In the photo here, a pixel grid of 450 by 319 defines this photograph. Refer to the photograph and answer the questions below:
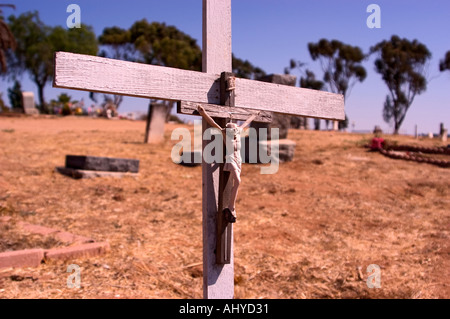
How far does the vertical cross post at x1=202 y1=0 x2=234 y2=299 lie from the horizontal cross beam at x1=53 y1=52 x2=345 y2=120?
0.16 m

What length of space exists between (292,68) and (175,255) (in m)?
32.8

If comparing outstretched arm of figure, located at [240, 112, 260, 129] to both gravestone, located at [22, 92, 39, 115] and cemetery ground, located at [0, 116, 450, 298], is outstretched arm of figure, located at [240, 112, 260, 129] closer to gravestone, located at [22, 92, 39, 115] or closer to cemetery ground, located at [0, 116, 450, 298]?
cemetery ground, located at [0, 116, 450, 298]

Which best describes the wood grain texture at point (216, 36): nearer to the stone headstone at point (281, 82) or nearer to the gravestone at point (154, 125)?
the stone headstone at point (281, 82)

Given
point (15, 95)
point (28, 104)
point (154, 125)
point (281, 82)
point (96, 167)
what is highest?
point (15, 95)

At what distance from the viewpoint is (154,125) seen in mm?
12633

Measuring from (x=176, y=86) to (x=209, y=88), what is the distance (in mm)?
240

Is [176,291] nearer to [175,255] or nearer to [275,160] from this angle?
[175,255]

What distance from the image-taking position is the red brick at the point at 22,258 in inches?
163

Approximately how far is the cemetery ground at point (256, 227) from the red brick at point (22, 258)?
0.30ft

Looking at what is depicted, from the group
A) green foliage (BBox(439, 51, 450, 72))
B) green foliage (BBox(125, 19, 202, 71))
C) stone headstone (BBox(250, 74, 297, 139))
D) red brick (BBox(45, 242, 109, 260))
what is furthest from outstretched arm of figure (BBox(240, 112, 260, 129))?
green foliage (BBox(439, 51, 450, 72))

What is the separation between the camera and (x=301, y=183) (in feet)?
27.1

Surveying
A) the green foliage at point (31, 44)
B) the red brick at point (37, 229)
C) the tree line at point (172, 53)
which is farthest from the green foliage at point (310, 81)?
the red brick at point (37, 229)

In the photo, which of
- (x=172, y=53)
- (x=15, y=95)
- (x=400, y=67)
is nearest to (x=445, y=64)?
(x=400, y=67)

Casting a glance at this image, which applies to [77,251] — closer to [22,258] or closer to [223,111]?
[22,258]
